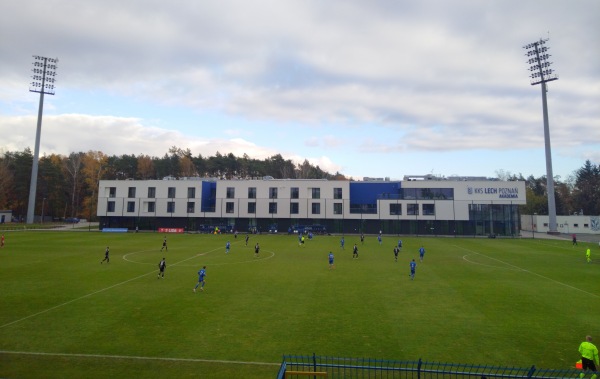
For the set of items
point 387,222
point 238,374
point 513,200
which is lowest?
point 238,374

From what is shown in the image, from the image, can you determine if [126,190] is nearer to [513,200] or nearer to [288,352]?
[288,352]

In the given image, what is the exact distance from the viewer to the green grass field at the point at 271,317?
48.7 ft

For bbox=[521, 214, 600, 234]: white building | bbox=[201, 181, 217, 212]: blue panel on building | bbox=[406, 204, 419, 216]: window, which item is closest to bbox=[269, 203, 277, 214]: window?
bbox=[201, 181, 217, 212]: blue panel on building

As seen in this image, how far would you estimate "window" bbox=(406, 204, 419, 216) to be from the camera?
86875 millimetres

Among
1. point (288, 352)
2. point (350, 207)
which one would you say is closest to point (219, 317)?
point (288, 352)

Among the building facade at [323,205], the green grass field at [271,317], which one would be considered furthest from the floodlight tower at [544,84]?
the green grass field at [271,317]

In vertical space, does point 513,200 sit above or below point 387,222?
above

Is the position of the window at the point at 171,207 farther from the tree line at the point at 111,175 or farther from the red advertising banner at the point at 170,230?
the tree line at the point at 111,175

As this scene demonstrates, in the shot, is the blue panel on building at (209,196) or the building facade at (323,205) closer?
the building facade at (323,205)

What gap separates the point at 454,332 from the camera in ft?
58.9

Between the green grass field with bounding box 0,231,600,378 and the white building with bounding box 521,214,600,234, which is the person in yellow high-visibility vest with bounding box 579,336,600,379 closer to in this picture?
the green grass field with bounding box 0,231,600,378

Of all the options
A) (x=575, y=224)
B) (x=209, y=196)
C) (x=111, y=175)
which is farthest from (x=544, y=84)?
(x=111, y=175)

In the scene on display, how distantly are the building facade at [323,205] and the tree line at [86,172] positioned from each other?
31.2m

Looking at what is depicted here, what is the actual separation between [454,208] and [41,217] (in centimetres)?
12607
